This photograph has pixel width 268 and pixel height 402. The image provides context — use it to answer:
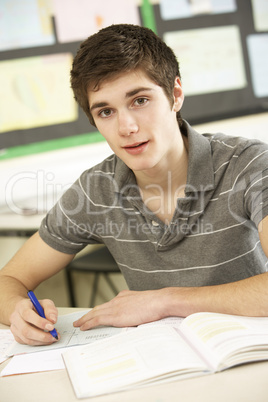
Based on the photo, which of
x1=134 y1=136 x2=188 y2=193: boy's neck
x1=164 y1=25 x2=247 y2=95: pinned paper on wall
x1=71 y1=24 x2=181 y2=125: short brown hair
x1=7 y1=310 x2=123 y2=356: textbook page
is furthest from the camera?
x1=164 y1=25 x2=247 y2=95: pinned paper on wall

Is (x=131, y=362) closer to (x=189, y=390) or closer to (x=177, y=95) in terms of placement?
(x=189, y=390)

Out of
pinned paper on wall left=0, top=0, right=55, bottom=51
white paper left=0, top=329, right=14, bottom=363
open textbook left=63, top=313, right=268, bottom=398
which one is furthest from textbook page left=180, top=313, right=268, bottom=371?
pinned paper on wall left=0, top=0, right=55, bottom=51

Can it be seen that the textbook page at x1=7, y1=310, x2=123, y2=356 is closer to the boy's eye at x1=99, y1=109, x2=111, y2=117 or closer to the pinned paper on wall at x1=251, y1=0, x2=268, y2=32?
the boy's eye at x1=99, y1=109, x2=111, y2=117

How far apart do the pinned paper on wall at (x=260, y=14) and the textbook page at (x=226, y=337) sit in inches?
105

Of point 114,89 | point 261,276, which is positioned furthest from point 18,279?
point 261,276

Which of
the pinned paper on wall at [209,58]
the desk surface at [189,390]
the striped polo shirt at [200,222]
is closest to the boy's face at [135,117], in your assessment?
the striped polo shirt at [200,222]

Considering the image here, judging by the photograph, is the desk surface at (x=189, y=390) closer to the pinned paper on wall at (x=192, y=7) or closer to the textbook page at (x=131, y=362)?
the textbook page at (x=131, y=362)

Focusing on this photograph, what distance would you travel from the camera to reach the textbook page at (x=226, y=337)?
0.83 m

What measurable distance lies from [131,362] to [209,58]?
2.62 meters

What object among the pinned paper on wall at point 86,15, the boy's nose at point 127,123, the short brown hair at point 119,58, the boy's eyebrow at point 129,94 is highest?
the pinned paper on wall at point 86,15

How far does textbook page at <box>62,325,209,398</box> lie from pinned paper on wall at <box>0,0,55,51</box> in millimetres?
2171

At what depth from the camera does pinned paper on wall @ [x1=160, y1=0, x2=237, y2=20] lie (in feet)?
9.87

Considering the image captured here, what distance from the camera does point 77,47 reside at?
9.28 ft

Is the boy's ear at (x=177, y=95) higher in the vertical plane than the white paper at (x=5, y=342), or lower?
higher
